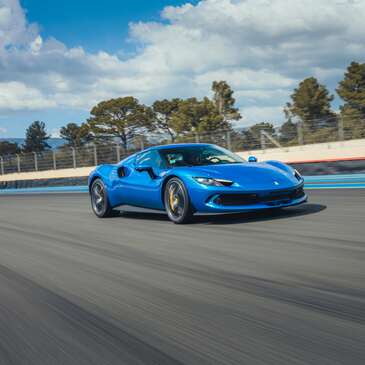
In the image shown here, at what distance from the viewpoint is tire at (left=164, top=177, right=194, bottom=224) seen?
22.5ft

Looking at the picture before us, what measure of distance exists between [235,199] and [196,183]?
495mm

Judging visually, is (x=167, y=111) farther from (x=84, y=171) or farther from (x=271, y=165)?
(x=271, y=165)

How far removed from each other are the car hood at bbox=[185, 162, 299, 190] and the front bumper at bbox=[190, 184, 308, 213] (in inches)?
3.1

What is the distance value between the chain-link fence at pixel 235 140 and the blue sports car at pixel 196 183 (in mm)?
10504

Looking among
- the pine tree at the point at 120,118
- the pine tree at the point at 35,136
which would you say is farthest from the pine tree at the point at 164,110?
the pine tree at the point at 35,136

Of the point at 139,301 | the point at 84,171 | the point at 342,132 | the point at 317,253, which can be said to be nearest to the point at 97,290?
the point at 139,301

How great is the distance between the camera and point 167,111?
214 feet

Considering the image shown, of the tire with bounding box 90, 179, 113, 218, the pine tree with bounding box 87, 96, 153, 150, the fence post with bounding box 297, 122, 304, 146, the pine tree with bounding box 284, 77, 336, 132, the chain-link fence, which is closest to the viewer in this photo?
the tire with bounding box 90, 179, 113, 218

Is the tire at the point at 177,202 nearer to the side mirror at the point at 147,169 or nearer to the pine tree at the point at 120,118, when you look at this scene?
the side mirror at the point at 147,169

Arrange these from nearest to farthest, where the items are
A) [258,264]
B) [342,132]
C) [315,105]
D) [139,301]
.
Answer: [139,301], [258,264], [342,132], [315,105]

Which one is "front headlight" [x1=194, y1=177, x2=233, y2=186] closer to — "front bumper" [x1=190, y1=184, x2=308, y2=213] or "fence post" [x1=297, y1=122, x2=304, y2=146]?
"front bumper" [x1=190, y1=184, x2=308, y2=213]

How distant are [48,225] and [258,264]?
4662mm

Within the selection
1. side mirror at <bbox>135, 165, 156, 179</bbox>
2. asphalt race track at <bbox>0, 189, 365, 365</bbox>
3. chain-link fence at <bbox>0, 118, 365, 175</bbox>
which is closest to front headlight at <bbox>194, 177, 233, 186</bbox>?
asphalt race track at <bbox>0, 189, 365, 365</bbox>

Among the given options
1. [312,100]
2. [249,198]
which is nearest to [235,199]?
[249,198]
